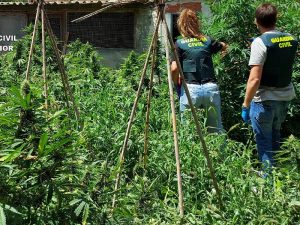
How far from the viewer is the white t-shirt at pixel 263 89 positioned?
14.3 ft

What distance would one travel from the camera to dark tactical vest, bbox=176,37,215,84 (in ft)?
16.8

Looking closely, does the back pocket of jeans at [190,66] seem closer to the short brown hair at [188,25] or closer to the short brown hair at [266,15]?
the short brown hair at [188,25]

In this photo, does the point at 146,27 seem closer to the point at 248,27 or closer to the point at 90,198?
the point at 248,27

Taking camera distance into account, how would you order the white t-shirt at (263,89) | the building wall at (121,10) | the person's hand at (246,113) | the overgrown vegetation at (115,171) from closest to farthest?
the overgrown vegetation at (115,171), the white t-shirt at (263,89), the person's hand at (246,113), the building wall at (121,10)

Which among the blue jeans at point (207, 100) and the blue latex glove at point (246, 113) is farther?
the blue jeans at point (207, 100)

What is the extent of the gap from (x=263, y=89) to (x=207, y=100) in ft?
2.34

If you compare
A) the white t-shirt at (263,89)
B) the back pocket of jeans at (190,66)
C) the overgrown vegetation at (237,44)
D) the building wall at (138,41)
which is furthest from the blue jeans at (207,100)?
the building wall at (138,41)

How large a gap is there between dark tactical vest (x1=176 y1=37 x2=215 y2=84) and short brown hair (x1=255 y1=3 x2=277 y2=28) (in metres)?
0.75

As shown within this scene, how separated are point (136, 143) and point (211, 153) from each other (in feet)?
1.88

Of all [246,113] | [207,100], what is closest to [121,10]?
[207,100]

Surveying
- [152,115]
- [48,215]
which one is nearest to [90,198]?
[48,215]

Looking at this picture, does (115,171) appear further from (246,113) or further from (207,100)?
(207,100)

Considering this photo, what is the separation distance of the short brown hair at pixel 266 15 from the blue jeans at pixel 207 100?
2.86 feet

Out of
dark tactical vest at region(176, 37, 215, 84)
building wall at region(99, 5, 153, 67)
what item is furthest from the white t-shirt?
building wall at region(99, 5, 153, 67)
